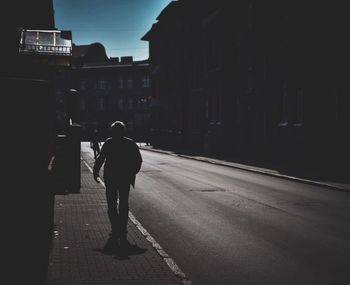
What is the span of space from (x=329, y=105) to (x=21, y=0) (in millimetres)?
15542

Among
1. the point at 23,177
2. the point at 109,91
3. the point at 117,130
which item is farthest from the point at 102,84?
the point at 23,177

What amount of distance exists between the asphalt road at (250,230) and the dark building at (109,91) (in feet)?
263

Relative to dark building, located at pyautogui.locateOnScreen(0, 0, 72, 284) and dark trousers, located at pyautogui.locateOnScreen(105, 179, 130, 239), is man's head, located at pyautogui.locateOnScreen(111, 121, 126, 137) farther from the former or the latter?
dark building, located at pyautogui.locateOnScreen(0, 0, 72, 284)

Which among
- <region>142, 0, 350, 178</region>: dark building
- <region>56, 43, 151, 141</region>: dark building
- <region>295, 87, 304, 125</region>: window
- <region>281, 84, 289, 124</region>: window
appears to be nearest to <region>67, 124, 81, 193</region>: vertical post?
<region>142, 0, 350, 178</region>: dark building

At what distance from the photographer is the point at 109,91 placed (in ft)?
332

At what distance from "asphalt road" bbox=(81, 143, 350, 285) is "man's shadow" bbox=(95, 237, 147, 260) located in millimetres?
467

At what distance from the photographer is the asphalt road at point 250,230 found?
7359 mm

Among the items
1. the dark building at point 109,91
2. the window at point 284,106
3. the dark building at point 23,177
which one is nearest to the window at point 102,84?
the dark building at point 109,91

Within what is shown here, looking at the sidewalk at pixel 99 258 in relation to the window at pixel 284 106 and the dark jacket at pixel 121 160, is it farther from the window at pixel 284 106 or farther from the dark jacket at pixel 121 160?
the window at pixel 284 106

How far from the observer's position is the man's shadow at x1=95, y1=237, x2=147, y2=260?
8.15 meters

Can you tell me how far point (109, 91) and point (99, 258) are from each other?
94.3 metres

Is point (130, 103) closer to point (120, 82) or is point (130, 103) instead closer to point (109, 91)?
point (120, 82)

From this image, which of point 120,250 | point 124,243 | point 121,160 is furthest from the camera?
point 121,160

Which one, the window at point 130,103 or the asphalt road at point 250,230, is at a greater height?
the window at point 130,103
